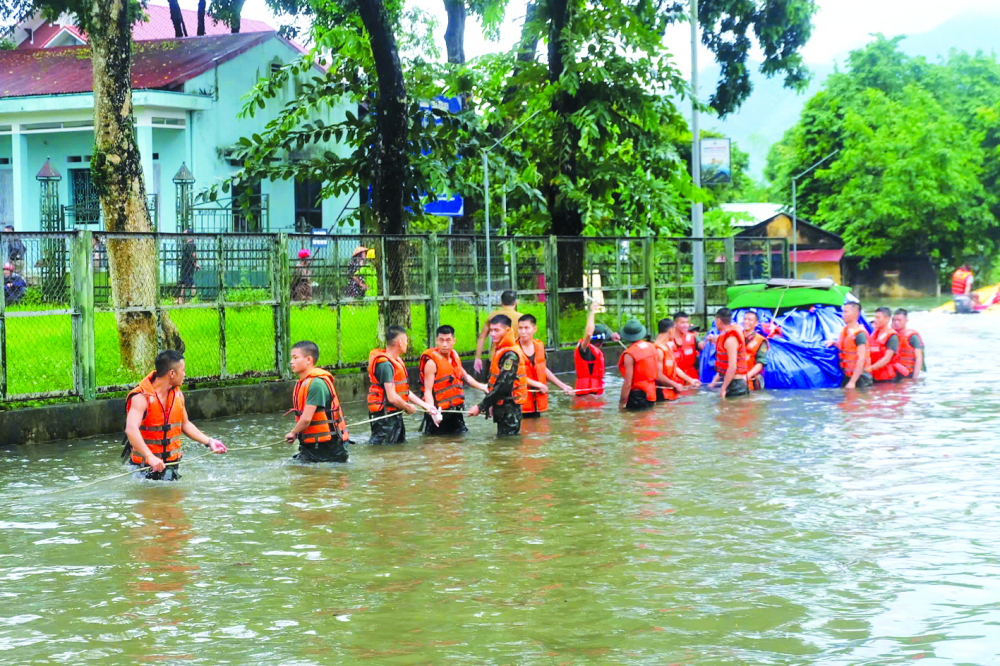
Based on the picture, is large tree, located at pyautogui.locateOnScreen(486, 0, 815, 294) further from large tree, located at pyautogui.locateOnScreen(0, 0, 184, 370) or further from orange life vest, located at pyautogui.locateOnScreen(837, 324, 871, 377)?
large tree, located at pyautogui.locateOnScreen(0, 0, 184, 370)

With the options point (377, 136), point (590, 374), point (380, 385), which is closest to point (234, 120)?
point (377, 136)

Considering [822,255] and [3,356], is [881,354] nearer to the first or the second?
[3,356]

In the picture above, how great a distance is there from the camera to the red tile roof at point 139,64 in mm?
35688

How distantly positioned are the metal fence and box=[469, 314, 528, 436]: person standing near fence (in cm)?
399

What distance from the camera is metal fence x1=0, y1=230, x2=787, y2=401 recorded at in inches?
647

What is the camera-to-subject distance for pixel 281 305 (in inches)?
743

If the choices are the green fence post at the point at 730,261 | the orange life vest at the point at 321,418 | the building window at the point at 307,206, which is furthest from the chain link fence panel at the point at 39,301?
the building window at the point at 307,206

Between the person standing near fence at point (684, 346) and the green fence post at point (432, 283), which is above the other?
the green fence post at point (432, 283)

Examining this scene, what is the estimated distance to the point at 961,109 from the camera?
75.8m

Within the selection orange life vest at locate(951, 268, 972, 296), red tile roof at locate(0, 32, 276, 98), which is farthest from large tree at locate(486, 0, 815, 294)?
orange life vest at locate(951, 268, 972, 296)

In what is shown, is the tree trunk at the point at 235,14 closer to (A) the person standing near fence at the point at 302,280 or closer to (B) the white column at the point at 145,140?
(B) the white column at the point at 145,140

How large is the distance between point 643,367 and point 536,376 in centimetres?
166

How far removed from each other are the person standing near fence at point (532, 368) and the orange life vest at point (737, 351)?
3.27 metres

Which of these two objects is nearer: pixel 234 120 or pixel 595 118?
pixel 595 118
